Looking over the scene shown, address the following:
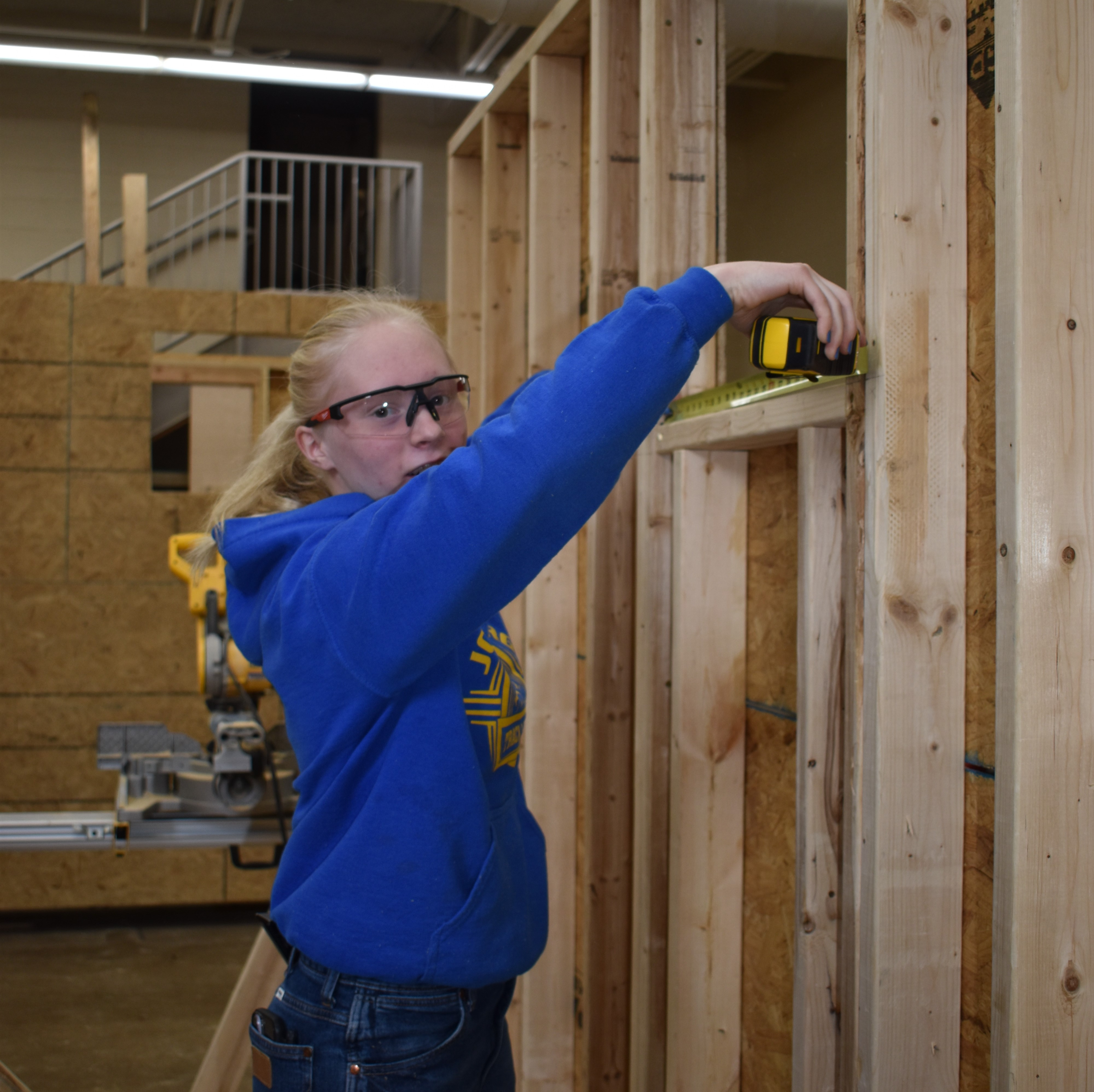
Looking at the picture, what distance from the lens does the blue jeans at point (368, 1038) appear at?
1.22m

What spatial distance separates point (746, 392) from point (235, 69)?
530cm

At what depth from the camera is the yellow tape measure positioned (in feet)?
4.58

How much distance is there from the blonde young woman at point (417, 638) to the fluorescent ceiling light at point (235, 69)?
15.6 ft

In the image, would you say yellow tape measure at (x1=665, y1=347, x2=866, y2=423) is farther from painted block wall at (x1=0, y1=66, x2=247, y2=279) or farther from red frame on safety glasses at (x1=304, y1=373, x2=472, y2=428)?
painted block wall at (x1=0, y1=66, x2=247, y2=279)

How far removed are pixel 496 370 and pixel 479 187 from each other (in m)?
0.78

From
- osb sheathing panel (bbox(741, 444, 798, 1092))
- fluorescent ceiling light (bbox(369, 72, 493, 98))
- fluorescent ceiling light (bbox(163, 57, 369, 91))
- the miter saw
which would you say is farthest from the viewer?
fluorescent ceiling light (bbox(369, 72, 493, 98))

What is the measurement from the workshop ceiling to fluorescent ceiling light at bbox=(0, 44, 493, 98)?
1.24 meters

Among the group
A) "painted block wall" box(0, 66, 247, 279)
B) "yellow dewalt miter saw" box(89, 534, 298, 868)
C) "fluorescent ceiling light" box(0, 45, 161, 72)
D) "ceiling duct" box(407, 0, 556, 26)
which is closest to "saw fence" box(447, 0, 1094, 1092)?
"ceiling duct" box(407, 0, 556, 26)

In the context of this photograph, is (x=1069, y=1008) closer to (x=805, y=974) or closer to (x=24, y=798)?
(x=805, y=974)

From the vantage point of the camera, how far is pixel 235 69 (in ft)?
19.5

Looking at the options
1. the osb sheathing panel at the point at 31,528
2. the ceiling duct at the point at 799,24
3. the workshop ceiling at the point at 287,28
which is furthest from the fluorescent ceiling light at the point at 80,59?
the ceiling duct at the point at 799,24

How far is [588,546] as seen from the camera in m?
2.34

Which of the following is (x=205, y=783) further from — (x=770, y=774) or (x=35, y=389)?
(x=35, y=389)

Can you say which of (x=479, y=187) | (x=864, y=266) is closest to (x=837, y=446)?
(x=864, y=266)
